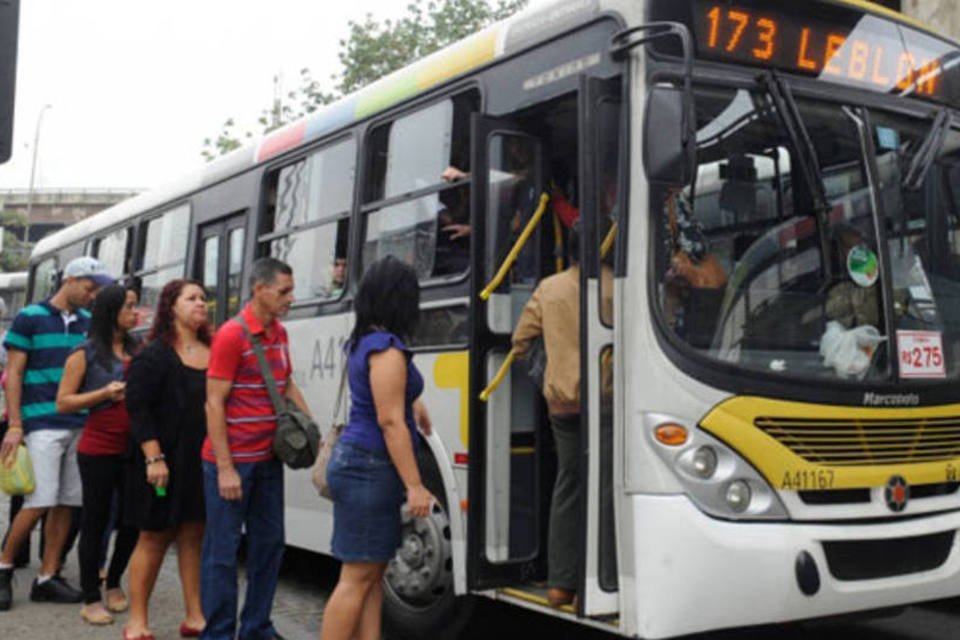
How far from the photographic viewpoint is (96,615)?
5.84m

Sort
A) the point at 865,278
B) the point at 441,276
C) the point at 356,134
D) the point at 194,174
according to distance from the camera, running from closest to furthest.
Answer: the point at 865,278 < the point at 441,276 < the point at 356,134 < the point at 194,174

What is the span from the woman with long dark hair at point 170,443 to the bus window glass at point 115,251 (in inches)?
202

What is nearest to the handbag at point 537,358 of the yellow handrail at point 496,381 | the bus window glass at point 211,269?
the yellow handrail at point 496,381

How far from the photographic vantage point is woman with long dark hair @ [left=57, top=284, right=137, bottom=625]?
19.3 ft

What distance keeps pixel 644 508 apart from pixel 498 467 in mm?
972

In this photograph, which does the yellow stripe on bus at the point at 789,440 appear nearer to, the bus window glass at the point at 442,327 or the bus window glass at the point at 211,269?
the bus window glass at the point at 442,327

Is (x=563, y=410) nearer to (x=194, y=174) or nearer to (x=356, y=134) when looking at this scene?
(x=356, y=134)

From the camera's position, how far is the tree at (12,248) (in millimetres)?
51250

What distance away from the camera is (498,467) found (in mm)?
5043

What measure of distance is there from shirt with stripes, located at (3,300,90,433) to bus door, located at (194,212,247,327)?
4.91 ft

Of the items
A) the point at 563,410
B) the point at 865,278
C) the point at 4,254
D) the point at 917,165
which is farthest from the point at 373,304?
the point at 4,254

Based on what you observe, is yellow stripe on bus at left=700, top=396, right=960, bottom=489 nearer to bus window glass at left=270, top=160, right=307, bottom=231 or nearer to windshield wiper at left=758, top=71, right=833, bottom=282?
windshield wiper at left=758, top=71, right=833, bottom=282

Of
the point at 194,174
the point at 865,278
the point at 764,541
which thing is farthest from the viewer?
the point at 194,174

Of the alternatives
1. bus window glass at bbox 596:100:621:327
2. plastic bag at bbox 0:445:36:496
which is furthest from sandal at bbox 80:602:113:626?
bus window glass at bbox 596:100:621:327
